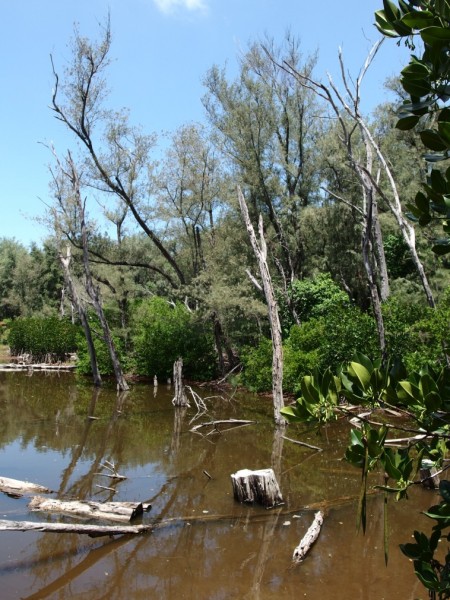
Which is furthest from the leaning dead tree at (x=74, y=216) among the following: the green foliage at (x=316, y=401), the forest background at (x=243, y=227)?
the green foliage at (x=316, y=401)

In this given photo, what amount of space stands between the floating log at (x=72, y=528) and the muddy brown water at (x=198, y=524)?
0.39ft

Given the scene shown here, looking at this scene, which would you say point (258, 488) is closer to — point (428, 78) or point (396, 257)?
point (428, 78)

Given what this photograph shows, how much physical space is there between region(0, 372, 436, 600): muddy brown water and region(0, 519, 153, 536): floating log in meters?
0.12

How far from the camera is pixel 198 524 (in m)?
6.75

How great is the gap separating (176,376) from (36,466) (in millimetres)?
7029

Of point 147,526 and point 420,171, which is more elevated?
point 420,171

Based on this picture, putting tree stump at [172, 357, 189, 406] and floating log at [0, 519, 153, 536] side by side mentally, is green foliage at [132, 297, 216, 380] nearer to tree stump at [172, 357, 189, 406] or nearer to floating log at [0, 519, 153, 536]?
tree stump at [172, 357, 189, 406]

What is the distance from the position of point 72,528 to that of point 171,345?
16.0 m

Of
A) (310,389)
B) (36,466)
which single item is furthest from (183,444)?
(310,389)

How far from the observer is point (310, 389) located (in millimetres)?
1876

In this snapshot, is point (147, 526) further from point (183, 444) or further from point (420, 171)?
point (420, 171)

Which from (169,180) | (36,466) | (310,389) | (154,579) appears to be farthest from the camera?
(169,180)

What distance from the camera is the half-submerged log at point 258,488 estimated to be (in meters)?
7.33

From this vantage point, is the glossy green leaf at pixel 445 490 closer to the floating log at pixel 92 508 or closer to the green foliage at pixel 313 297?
the floating log at pixel 92 508
